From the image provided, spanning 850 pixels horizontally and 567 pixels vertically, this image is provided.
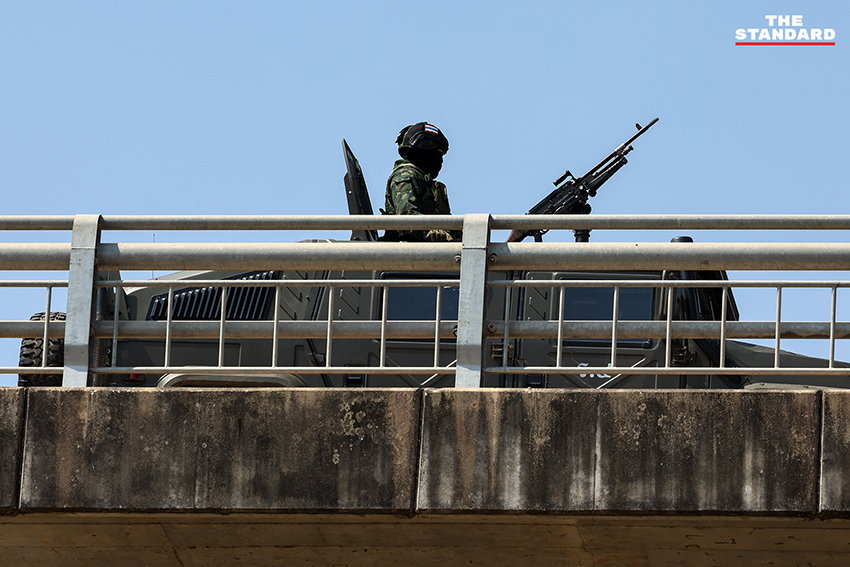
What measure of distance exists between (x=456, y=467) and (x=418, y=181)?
4.02m

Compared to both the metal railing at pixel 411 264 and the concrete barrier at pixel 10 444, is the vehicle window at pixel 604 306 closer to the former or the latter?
the metal railing at pixel 411 264

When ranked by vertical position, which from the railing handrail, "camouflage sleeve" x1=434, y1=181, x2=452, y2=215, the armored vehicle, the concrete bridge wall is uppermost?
"camouflage sleeve" x1=434, y1=181, x2=452, y2=215

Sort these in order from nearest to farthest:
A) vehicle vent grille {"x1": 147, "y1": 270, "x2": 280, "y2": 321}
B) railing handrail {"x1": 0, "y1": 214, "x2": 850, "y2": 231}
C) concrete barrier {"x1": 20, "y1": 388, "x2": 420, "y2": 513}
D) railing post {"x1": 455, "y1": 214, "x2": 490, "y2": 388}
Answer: concrete barrier {"x1": 20, "y1": 388, "x2": 420, "y2": 513}, railing post {"x1": 455, "y1": 214, "x2": 490, "y2": 388}, railing handrail {"x1": 0, "y1": 214, "x2": 850, "y2": 231}, vehicle vent grille {"x1": 147, "y1": 270, "x2": 280, "y2": 321}

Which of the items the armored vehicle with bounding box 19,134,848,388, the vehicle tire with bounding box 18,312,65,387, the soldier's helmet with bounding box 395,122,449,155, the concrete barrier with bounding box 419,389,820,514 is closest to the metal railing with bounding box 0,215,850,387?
the concrete barrier with bounding box 419,389,820,514

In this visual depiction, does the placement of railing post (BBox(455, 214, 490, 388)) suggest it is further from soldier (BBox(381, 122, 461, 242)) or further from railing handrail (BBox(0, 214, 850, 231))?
soldier (BBox(381, 122, 461, 242))

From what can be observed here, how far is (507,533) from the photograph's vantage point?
5.24 m

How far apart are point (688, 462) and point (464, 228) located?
1647mm

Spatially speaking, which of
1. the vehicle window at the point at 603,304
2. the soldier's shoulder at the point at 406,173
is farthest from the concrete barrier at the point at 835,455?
the soldier's shoulder at the point at 406,173

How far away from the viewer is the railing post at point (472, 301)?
522 cm

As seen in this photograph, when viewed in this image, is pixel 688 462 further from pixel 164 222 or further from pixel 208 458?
pixel 164 222

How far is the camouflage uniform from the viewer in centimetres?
841

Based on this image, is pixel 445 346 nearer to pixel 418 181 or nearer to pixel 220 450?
pixel 418 181

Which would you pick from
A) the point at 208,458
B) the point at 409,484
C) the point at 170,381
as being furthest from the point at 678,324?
the point at 170,381

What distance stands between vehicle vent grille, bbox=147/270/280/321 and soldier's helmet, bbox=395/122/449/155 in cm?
157
